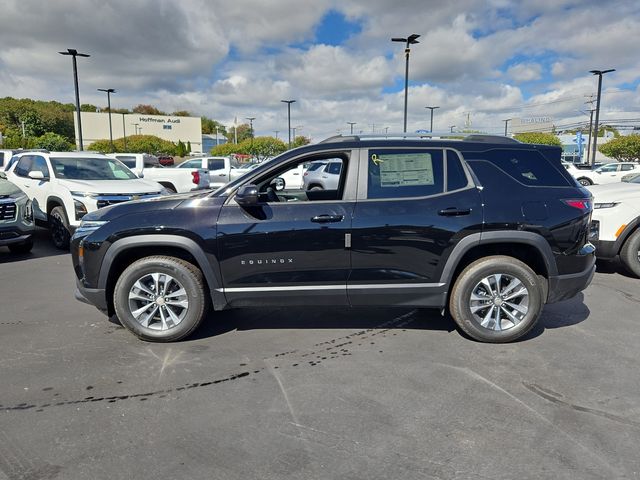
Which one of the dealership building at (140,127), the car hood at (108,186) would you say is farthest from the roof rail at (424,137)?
the dealership building at (140,127)

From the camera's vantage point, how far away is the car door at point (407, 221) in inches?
154

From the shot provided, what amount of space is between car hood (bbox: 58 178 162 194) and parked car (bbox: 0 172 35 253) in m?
0.72

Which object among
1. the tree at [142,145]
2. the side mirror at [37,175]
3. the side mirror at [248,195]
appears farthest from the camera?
the tree at [142,145]

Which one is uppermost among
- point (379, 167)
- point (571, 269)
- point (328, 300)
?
point (379, 167)

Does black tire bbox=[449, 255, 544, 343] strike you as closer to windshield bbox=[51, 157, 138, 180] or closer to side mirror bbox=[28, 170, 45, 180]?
windshield bbox=[51, 157, 138, 180]

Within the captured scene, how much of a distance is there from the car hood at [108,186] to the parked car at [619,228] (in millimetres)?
7309

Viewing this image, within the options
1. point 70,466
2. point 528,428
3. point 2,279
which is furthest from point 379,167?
point 2,279

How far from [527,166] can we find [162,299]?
3526 millimetres

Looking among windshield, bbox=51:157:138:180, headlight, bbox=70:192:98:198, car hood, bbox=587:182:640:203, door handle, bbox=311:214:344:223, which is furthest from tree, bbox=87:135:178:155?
door handle, bbox=311:214:344:223

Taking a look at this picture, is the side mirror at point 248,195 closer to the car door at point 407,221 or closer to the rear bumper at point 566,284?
the car door at point 407,221

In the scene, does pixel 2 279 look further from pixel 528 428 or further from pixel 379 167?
pixel 528 428

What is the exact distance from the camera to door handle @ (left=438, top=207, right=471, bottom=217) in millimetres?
3943

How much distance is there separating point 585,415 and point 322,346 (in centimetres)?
205

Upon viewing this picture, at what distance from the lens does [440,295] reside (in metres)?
4.05
